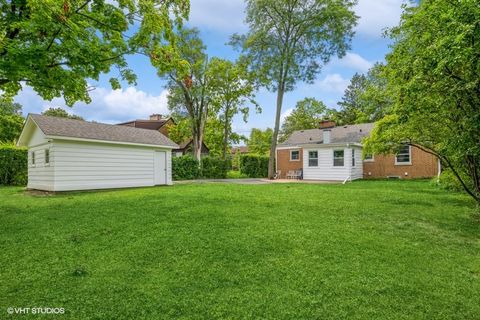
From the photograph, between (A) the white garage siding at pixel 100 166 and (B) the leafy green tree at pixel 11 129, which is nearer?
(A) the white garage siding at pixel 100 166

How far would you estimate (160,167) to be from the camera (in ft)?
52.0

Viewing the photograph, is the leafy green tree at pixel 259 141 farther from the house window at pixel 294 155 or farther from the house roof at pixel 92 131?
the house roof at pixel 92 131

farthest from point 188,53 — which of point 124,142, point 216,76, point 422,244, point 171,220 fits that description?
point 422,244

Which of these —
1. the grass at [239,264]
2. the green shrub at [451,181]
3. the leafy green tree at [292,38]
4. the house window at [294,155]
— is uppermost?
the leafy green tree at [292,38]

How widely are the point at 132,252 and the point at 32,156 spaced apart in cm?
1241

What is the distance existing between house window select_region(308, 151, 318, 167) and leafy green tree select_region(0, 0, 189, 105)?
14732 mm

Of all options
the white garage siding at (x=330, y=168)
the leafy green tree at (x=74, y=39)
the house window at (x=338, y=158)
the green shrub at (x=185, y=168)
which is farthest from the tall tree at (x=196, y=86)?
the leafy green tree at (x=74, y=39)

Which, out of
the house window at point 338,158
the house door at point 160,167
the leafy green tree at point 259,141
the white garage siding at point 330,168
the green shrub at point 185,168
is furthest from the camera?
the leafy green tree at point 259,141

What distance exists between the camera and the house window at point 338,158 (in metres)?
19.3

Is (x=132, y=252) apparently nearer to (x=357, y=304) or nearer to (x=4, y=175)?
(x=357, y=304)

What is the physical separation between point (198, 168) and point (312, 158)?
8514 mm

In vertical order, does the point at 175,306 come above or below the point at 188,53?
below

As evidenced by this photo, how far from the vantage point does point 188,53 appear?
91.4 ft

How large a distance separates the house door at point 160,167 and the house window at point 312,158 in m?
10.4
